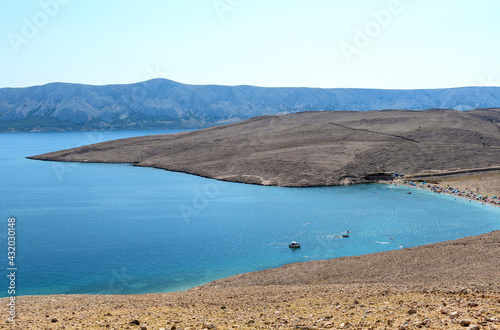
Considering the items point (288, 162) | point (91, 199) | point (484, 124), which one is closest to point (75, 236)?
point (91, 199)

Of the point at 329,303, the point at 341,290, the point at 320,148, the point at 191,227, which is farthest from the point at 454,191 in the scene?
the point at 329,303

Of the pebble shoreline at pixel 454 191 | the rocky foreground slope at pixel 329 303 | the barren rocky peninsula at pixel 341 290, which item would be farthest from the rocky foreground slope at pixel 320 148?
the rocky foreground slope at pixel 329 303

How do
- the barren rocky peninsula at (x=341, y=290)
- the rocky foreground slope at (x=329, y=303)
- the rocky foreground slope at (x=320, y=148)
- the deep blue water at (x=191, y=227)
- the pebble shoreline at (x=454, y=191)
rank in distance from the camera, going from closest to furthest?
1. the rocky foreground slope at (x=329, y=303)
2. the barren rocky peninsula at (x=341, y=290)
3. the deep blue water at (x=191, y=227)
4. the pebble shoreline at (x=454, y=191)
5. the rocky foreground slope at (x=320, y=148)

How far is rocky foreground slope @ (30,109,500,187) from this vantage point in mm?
118812

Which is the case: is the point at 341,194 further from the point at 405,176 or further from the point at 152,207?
the point at 152,207

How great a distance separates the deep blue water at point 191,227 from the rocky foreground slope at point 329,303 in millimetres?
8549

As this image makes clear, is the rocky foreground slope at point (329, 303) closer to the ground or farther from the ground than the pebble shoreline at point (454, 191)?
farther from the ground

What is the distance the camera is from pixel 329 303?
25359 mm

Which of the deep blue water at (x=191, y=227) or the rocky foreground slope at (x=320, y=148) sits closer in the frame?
the deep blue water at (x=191, y=227)

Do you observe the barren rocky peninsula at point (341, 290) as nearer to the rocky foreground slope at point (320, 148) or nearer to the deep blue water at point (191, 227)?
the rocky foreground slope at point (320, 148)

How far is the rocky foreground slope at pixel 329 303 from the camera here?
1906cm

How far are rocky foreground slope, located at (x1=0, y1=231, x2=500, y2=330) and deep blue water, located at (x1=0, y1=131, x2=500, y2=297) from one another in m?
8.55

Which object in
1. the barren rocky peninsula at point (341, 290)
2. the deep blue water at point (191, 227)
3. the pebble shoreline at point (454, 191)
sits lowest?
the pebble shoreline at point (454, 191)

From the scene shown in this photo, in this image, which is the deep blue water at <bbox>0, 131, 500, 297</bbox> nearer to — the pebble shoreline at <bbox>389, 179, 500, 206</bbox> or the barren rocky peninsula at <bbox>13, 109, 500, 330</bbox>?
the pebble shoreline at <bbox>389, 179, 500, 206</bbox>
